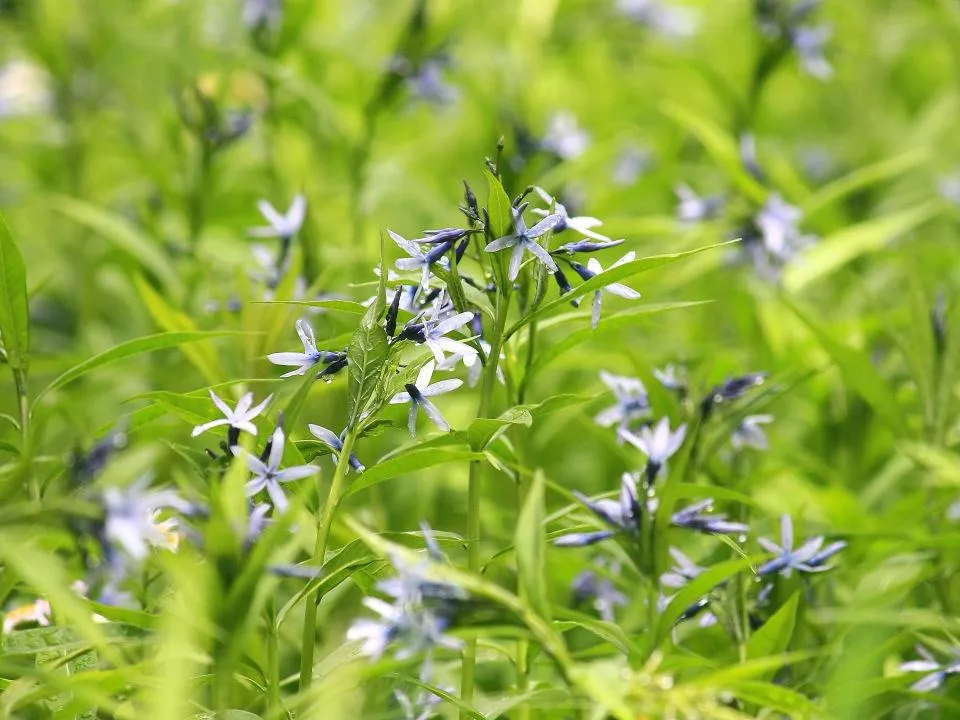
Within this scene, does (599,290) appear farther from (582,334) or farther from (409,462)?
(409,462)

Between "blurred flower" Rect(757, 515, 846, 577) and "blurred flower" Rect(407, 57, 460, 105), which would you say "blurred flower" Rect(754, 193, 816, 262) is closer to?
"blurred flower" Rect(407, 57, 460, 105)

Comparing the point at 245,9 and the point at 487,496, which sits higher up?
the point at 245,9

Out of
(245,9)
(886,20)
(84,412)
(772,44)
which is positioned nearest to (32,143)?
(245,9)

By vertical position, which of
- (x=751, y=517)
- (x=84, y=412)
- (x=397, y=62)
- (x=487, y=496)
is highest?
(x=397, y=62)

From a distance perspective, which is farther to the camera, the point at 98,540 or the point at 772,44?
the point at 772,44

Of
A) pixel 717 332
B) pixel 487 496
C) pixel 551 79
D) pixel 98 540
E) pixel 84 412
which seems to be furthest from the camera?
pixel 551 79

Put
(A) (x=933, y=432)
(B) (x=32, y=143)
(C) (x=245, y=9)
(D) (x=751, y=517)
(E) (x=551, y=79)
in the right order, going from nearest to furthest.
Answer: (D) (x=751, y=517) < (A) (x=933, y=432) < (C) (x=245, y=9) < (B) (x=32, y=143) < (E) (x=551, y=79)

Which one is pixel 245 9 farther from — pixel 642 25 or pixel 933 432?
pixel 933 432
